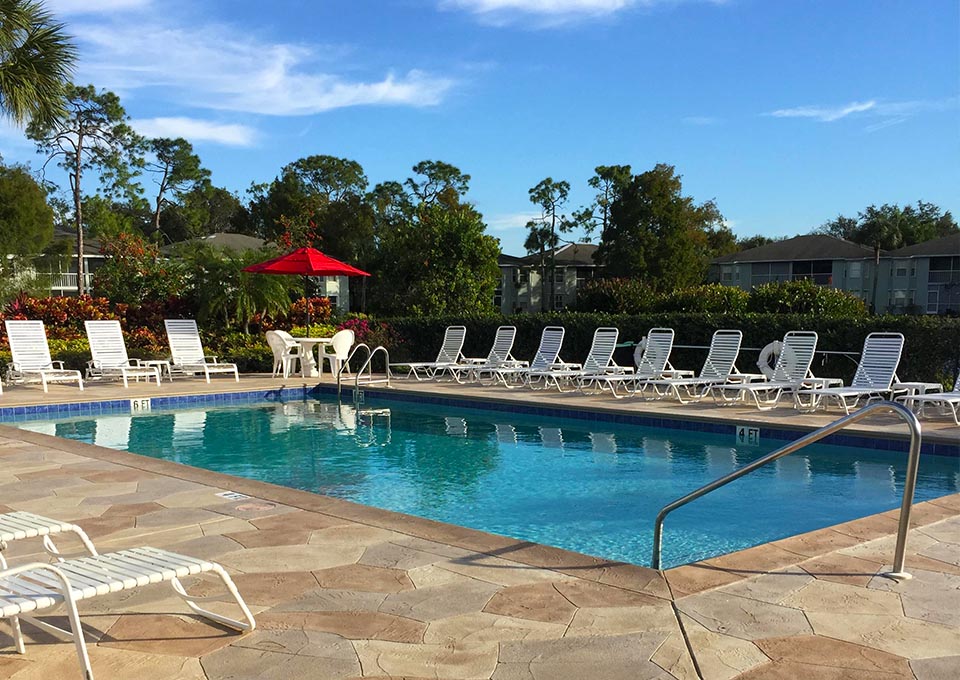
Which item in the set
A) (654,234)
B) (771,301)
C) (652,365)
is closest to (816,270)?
(654,234)

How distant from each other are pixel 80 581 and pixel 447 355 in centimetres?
1396

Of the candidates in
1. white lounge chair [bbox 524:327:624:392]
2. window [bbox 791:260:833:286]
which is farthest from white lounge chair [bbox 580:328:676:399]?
window [bbox 791:260:833:286]

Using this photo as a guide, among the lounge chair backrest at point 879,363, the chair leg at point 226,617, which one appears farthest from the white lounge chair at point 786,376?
the chair leg at point 226,617

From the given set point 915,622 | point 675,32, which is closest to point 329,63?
point 675,32

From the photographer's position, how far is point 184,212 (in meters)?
56.6

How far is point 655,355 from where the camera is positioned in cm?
1348

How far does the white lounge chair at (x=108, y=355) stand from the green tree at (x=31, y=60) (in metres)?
4.50

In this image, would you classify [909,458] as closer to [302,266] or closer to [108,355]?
[302,266]

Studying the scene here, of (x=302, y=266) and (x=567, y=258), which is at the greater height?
(x=567, y=258)

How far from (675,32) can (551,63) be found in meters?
4.83

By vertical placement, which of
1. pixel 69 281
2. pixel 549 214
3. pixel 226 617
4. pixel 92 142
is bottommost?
pixel 226 617

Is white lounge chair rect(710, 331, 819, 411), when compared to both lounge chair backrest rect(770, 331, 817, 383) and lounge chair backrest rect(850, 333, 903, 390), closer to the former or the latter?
lounge chair backrest rect(770, 331, 817, 383)

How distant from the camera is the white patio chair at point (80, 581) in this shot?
9.44ft

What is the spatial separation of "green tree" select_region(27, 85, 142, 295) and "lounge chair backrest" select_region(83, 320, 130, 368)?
26.7m
